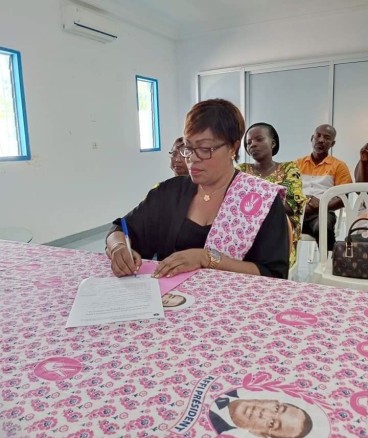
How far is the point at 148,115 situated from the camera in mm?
5770

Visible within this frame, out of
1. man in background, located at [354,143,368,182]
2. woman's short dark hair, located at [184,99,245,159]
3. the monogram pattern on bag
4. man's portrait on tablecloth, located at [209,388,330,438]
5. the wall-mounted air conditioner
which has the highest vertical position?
the wall-mounted air conditioner

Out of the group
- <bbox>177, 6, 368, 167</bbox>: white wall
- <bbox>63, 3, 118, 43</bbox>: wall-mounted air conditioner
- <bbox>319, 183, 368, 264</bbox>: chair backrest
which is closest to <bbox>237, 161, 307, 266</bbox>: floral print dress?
<bbox>319, 183, 368, 264</bbox>: chair backrest

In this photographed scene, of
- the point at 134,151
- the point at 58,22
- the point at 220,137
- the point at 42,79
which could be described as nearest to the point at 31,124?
the point at 42,79

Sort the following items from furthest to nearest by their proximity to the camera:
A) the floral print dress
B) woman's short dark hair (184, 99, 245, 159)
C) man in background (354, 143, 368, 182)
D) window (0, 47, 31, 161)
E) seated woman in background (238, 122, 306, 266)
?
window (0, 47, 31, 161) → man in background (354, 143, 368, 182) → seated woman in background (238, 122, 306, 266) → the floral print dress → woman's short dark hair (184, 99, 245, 159)

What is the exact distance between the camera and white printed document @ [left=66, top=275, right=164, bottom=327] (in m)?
0.81

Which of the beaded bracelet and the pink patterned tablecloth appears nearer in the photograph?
the pink patterned tablecloth

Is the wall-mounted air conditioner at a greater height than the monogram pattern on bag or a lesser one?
greater

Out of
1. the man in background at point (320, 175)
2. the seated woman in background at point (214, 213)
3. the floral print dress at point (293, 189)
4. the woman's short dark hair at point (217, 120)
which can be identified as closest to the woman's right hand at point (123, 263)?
the seated woman in background at point (214, 213)

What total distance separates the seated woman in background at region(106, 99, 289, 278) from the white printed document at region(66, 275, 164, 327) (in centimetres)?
12

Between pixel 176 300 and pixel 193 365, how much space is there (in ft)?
0.89

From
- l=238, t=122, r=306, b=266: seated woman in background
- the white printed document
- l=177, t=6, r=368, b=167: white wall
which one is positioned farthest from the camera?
l=177, t=6, r=368, b=167: white wall

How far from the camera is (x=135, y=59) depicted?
5203 millimetres

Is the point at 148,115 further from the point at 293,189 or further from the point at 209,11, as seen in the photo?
the point at 293,189

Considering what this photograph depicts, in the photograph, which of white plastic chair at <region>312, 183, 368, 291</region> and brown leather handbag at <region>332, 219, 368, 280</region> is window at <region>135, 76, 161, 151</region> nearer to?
white plastic chair at <region>312, 183, 368, 291</region>
